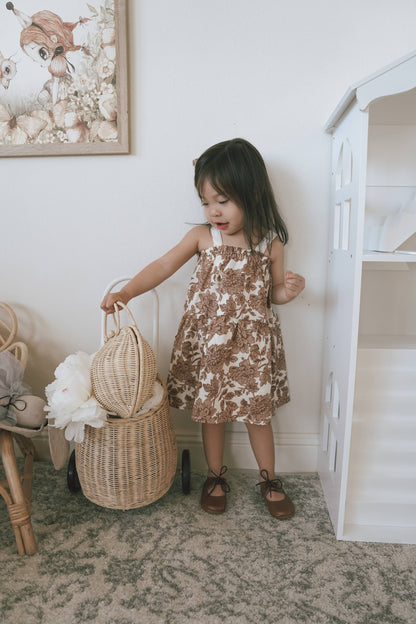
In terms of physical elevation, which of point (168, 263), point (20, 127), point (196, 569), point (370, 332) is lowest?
point (196, 569)

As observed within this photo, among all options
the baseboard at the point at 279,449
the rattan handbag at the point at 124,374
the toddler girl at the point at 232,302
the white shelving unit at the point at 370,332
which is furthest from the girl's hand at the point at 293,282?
the baseboard at the point at 279,449

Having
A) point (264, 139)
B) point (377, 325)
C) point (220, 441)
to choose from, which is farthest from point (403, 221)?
point (220, 441)

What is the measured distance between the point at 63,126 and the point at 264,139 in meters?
0.65

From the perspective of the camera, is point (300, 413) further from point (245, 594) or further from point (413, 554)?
point (245, 594)

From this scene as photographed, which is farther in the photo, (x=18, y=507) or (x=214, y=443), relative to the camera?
(x=214, y=443)

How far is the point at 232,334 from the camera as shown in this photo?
1280mm

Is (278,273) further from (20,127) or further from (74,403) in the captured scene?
(20,127)

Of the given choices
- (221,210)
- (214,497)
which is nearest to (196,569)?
(214,497)

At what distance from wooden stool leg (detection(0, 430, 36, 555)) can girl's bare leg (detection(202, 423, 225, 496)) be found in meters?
0.55

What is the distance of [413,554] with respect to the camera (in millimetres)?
1141

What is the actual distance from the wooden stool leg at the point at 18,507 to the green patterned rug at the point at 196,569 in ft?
0.13

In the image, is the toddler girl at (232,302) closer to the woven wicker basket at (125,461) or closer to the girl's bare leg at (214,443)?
the girl's bare leg at (214,443)

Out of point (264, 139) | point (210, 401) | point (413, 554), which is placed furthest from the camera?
point (264, 139)

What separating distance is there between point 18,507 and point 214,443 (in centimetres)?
59
